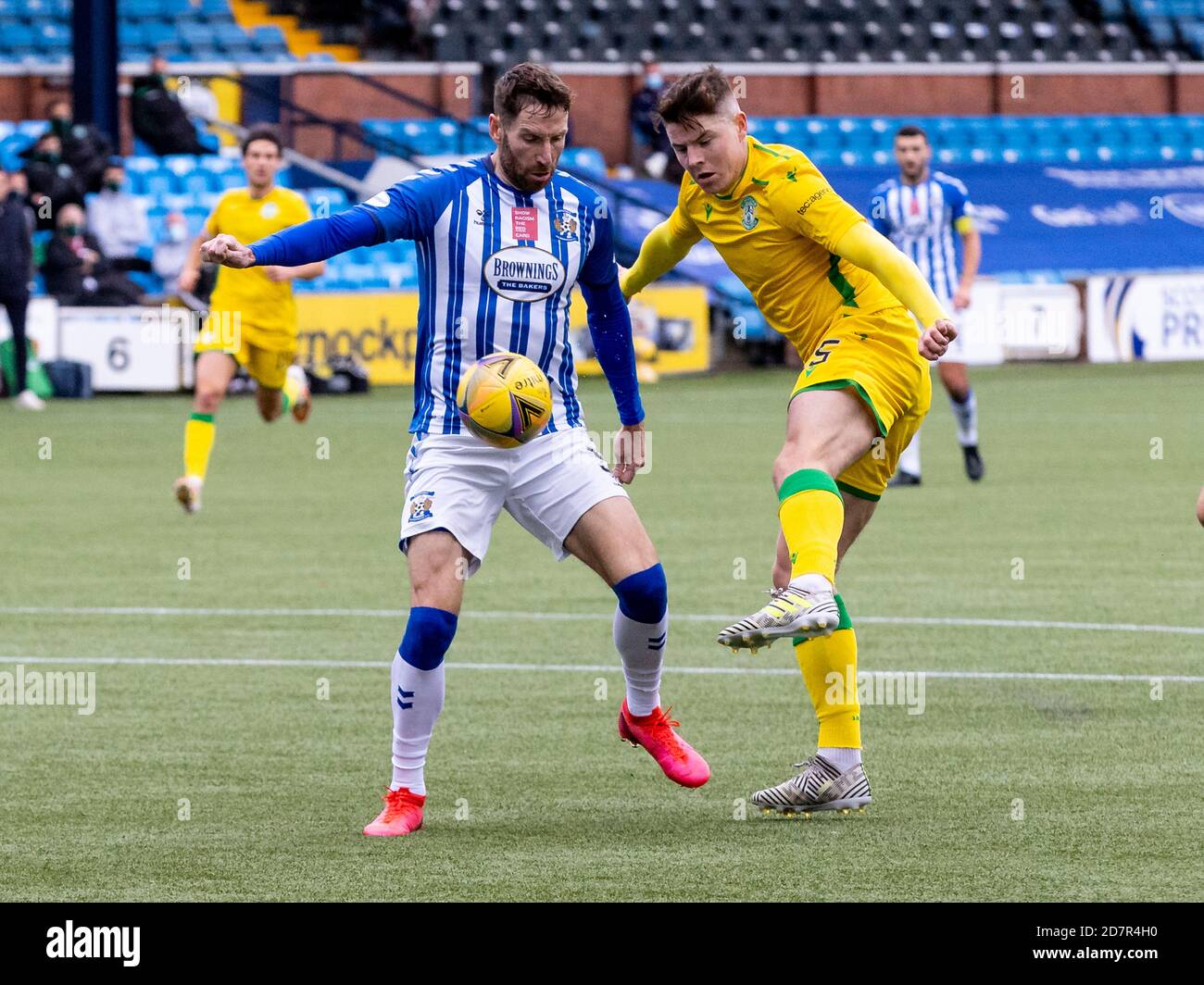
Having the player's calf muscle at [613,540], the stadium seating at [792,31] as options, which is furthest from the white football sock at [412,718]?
the stadium seating at [792,31]

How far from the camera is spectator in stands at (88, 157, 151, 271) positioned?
23.5m

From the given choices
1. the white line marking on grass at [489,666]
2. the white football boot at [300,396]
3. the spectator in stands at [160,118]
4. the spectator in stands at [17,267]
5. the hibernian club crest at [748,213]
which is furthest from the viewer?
the spectator in stands at [160,118]

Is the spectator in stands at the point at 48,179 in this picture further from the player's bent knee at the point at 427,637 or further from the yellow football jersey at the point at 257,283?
the player's bent knee at the point at 427,637

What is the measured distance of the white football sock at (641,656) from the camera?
6.15 metres

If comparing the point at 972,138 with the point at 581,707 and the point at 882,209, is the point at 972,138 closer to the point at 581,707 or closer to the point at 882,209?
the point at 882,209

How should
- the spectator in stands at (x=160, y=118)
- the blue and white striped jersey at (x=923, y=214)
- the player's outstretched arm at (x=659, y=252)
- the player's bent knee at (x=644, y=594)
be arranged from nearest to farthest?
1. the player's bent knee at (x=644, y=594)
2. the player's outstretched arm at (x=659, y=252)
3. the blue and white striped jersey at (x=923, y=214)
4. the spectator in stands at (x=160, y=118)

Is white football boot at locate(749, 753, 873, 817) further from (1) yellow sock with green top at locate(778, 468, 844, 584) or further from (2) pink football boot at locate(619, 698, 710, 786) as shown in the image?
(1) yellow sock with green top at locate(778, 468, 844, 584)

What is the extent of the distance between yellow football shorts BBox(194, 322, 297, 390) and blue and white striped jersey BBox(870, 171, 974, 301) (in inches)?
151

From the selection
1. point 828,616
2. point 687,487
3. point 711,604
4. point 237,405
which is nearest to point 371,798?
point 828,616

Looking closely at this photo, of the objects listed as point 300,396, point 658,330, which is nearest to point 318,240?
point 300,396

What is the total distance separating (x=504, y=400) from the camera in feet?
19.1

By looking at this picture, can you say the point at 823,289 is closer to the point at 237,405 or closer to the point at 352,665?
the point at 352,665

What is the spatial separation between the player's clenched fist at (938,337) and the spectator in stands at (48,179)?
60.6ft
